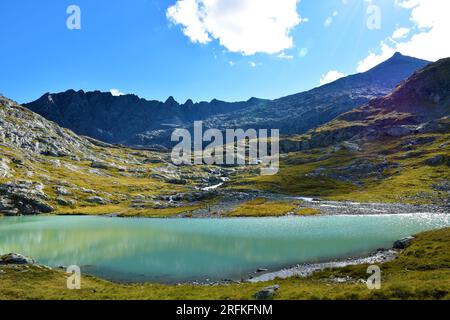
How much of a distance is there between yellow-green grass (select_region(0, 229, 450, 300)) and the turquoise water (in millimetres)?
9028

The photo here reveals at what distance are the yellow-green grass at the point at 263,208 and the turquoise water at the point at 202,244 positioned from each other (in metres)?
19.4

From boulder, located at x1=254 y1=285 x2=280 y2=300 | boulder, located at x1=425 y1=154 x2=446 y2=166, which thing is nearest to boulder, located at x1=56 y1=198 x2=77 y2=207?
boulder, located at x1=254 y1=285 x2=280 y2=300

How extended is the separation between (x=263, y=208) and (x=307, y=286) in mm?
98090

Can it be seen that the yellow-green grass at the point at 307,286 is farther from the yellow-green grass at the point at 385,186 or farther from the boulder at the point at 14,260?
the yellow-green grass at the point at 385,186

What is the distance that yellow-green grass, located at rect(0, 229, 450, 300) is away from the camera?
26381mm

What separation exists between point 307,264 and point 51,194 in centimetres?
14592

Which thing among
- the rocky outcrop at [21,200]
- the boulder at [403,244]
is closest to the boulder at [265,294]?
the boulder at [403,244]

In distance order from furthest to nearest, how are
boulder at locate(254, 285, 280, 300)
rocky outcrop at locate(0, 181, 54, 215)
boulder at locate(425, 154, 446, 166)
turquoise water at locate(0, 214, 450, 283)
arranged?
1. boulder at locate(425, 154, 446, 166)
2. rocky outcrop at locate(0, 181, 54, 215)
3. turquoise water at locate(0, 214, 450, 283)
4. boulder at locate(254, 285, 280, 300)

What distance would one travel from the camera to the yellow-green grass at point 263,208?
122 m

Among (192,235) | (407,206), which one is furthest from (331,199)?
(192,235)

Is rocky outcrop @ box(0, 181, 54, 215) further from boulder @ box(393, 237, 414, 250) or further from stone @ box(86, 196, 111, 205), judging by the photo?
boulder @ box(393, 237, 414, 250)
